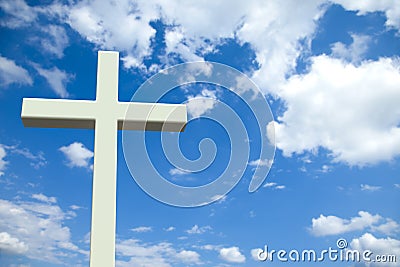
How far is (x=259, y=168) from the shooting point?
552 centimetres

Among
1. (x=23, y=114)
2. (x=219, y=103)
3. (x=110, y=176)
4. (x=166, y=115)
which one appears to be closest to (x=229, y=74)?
(x=219, y=103)

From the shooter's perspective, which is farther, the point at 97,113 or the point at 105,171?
the point at 97,113

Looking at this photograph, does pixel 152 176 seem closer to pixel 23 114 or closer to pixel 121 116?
pixel 121 116

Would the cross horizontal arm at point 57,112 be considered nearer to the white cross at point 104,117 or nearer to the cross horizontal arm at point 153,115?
the white cross at point 104,117

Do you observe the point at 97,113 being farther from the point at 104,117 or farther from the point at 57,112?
the point at 57,112

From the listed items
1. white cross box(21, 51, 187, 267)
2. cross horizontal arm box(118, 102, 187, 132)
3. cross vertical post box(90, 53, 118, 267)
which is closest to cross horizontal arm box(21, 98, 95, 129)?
white cross box(21, 51, 187, 267)

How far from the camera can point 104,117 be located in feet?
19.2

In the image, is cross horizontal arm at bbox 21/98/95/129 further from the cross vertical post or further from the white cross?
the cross vertical post

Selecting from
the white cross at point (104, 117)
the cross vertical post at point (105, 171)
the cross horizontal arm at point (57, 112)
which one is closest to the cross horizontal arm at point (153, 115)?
the white cross at point (104, 117)

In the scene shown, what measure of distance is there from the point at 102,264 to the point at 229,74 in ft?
8.18

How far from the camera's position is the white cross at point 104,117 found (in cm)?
538

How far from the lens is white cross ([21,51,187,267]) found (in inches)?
212

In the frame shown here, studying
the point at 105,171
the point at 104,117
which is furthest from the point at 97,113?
the point at 105,171

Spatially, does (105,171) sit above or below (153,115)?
below
